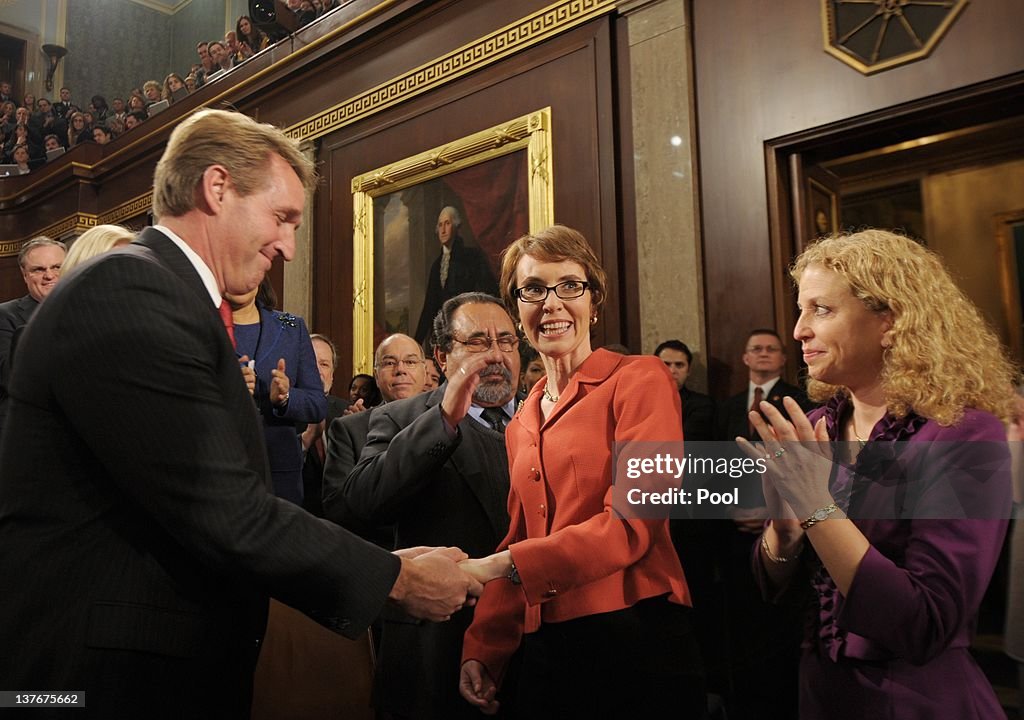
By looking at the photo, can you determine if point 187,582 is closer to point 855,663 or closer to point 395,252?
point 855,663

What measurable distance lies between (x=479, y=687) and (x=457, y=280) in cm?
470

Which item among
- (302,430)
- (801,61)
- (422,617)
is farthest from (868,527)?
(801,61)

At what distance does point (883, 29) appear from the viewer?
14.6 ft

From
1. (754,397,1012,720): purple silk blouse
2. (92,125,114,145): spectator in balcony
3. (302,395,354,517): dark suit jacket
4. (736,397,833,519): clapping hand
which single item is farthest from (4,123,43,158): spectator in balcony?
(754,397,1012,720): purple silk blouse

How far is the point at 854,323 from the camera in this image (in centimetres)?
176

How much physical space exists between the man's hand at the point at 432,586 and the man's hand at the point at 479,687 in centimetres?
18

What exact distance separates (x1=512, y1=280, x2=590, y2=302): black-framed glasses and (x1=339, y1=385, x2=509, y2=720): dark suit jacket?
38 cm

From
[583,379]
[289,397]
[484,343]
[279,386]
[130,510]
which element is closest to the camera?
[130,510]

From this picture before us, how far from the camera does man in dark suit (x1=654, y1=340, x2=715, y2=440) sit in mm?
4496

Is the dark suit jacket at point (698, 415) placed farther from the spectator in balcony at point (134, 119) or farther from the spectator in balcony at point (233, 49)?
the spectator in balcony at point (134, 119)

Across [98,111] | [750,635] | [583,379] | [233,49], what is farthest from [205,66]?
[583,379]

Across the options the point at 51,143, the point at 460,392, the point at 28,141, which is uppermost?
the point at 28,141

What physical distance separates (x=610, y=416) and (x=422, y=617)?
578mm

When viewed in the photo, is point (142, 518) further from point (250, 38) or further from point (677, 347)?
point (250, 38)
